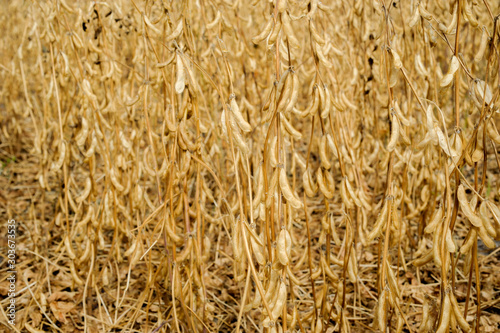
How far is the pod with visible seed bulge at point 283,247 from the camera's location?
0.75m

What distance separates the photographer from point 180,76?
0.81m

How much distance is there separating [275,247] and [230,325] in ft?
1.78

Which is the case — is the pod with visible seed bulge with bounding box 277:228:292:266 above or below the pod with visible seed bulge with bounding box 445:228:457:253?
below

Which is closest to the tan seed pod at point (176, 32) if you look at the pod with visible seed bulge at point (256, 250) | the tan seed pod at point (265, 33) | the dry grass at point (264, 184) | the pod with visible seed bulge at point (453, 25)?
the dry grass at point (264, 184)

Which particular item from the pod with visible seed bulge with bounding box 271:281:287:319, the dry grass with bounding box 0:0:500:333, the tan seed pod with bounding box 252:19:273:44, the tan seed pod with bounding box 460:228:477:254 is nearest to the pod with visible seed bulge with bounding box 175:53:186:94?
the dry grass with bounding box 0:0:500:333

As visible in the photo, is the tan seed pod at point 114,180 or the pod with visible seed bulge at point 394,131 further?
the tan seed pod at point 114,180

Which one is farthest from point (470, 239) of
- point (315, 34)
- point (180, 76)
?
point (180, 76)

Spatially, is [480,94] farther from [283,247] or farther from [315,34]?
[283,247]

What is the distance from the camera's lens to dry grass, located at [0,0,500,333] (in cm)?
78

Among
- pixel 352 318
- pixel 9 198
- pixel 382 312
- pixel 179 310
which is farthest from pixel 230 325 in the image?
pixel 9 198

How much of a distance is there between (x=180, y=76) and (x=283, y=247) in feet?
1.32

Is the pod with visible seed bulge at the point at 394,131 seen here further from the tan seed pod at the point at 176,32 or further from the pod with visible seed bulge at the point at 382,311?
the tan seed pod at the point at 176,32

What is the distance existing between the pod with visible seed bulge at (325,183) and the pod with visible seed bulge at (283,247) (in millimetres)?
176

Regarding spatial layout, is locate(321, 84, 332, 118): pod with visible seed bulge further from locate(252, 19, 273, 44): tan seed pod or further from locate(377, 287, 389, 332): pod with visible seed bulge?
locate(377, 287, 389, 332): pod with visible seed bulge
